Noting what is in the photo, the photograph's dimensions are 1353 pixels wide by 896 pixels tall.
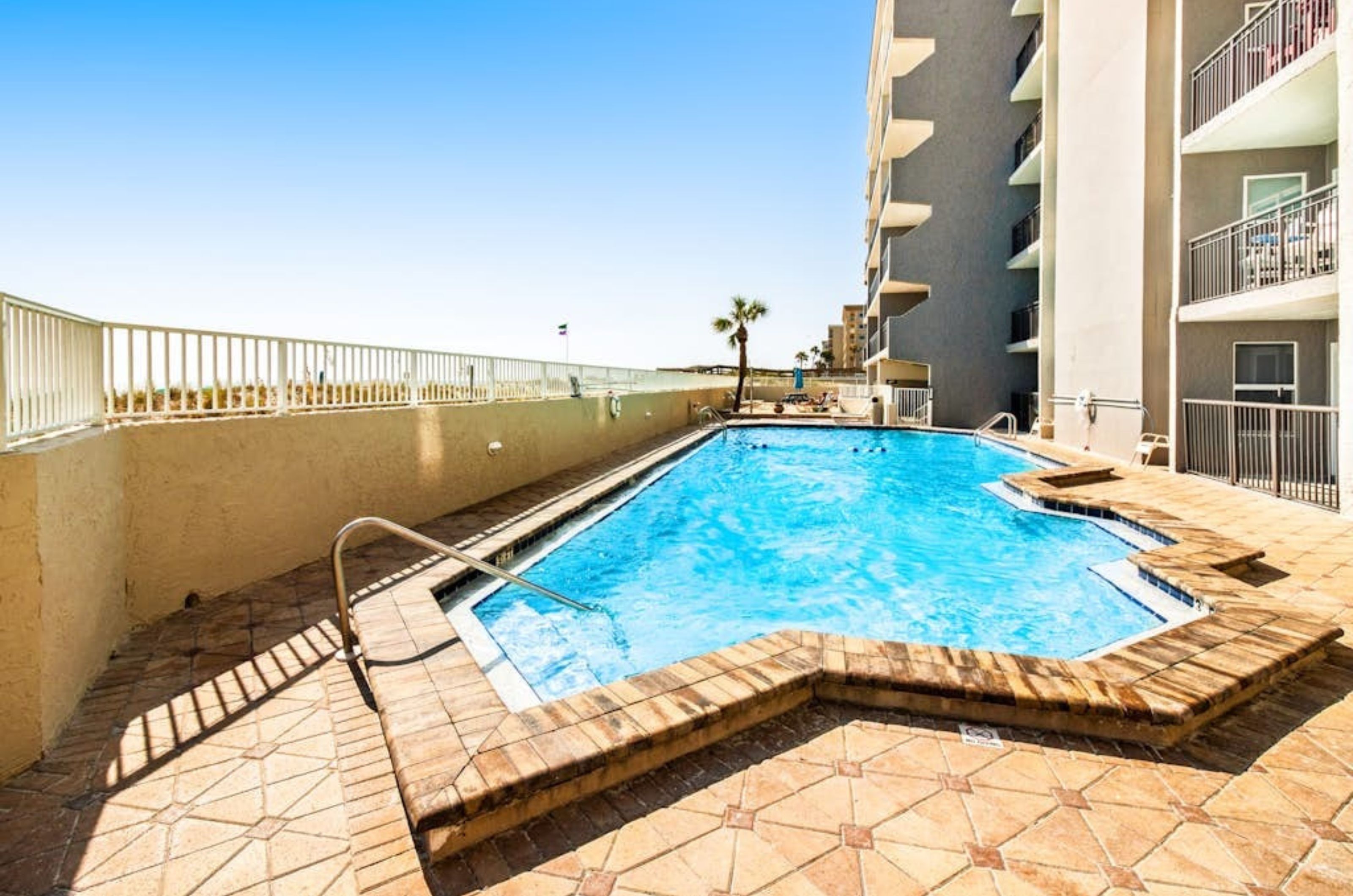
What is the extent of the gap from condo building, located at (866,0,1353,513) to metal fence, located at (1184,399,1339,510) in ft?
0.13

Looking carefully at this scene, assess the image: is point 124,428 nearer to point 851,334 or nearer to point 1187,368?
point 1187,368

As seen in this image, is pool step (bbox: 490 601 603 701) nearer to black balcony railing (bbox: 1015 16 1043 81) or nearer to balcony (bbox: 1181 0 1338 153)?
balcony (bbox: 1181 0 1338 153)

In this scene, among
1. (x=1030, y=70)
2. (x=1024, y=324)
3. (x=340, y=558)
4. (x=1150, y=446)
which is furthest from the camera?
(x=1024, y=324)

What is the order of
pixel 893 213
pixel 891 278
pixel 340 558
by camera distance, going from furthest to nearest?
pixel 893 213, pixel 891 278, pixel 340 558

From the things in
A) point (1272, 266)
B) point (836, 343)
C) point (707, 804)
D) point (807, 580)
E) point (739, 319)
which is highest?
point (836, 343)

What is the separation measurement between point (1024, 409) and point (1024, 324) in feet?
9.68

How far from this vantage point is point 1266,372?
35.0ft

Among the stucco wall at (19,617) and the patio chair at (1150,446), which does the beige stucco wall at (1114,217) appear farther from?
the stucco wall at (19,617)

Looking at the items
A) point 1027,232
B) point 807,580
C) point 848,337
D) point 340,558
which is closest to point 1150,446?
point 807,580

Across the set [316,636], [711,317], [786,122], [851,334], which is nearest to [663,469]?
[316,636]

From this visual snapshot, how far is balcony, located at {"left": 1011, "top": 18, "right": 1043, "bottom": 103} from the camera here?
61.7 ft

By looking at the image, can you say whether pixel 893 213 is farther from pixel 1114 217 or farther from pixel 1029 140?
pixel 1114 217

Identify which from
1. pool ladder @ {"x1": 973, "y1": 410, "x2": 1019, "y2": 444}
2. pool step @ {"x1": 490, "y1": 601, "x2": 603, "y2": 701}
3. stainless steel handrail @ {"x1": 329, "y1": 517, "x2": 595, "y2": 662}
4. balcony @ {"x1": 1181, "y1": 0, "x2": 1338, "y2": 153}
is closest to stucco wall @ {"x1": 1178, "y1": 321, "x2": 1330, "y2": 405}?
balcony @ {"x1": 1181, "y1": 0, "x2": 1338, "y2": 153}

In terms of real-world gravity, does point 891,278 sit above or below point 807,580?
above
